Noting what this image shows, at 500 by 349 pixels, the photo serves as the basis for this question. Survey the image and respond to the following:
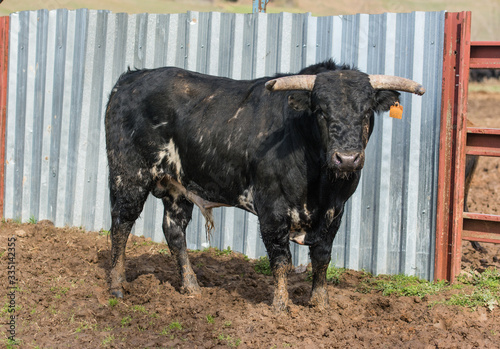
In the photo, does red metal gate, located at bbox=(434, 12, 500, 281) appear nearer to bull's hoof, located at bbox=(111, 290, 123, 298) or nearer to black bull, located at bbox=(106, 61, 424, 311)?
black bull, located at bbox=(106, 61, 424, 311)

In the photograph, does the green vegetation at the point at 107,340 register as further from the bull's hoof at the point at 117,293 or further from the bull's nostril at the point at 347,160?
the bull's nostril at the point at 347,160

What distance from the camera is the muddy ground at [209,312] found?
4.45 meters

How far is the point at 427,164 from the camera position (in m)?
6.24

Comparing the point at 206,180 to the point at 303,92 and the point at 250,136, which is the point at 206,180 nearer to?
the point at 250,136

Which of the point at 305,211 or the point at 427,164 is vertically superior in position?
the point at 427,164

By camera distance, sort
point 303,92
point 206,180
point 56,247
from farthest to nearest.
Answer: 1. point 56,247
2. point 206,180
3. point 303,92

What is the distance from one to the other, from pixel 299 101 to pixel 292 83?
6.4 inches

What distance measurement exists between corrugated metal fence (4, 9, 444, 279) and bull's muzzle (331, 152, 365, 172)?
2249mm

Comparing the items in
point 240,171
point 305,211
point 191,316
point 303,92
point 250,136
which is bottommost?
point 191,316

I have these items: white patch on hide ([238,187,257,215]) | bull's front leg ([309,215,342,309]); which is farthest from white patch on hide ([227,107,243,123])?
bull's front leg ([309,215,342,309])

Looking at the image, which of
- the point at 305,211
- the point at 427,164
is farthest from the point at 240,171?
the point at 427,164

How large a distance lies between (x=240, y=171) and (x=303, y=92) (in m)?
1.01

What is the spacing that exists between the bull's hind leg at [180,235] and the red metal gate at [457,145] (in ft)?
8.89

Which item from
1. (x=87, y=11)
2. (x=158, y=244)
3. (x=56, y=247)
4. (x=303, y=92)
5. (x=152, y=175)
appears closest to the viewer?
(x=303, y=92)
